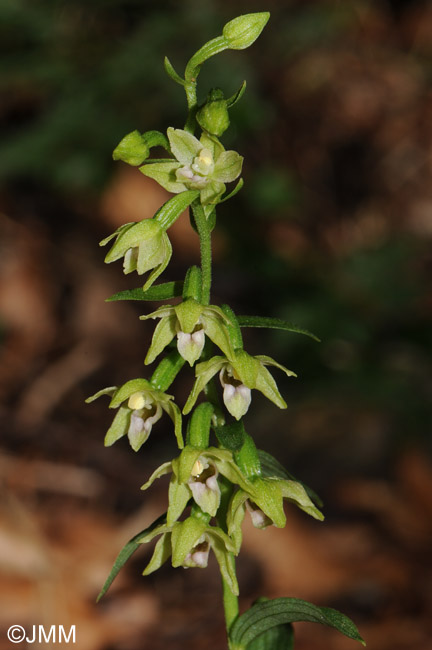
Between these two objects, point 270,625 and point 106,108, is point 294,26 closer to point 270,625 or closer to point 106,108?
point 106,108

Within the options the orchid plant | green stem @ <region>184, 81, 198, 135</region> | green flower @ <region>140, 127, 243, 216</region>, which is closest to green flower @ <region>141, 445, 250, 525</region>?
the orchid plant

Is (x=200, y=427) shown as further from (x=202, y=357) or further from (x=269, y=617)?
(x=269, y=617)

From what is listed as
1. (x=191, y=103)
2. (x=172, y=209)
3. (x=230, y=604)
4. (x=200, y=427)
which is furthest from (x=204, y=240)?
(x=230, y=604)

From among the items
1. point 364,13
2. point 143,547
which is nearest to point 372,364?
point 143,547

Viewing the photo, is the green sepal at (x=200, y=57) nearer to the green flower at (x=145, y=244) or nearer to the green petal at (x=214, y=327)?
the green flower at (x=145, y=244)

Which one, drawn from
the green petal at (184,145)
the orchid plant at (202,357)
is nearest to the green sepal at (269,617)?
the orchid plant at (202,357)

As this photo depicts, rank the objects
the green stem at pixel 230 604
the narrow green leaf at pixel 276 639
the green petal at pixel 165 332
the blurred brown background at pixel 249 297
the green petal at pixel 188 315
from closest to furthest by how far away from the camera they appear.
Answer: the green petal at pixel 188 315 < the green petal at pixel 165 332 < the green stem at pixel 230 604 < the narrow green leaf at pixel 276 639 < the blurred brown background at pixel 249 297

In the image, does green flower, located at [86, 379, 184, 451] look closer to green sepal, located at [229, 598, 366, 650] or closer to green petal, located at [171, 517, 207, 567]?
green petal, located at [171, 517, 207, 567]
